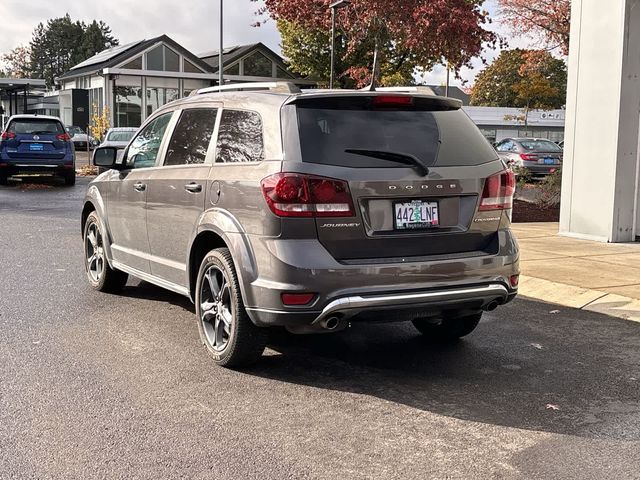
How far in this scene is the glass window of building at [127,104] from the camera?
1971 inches

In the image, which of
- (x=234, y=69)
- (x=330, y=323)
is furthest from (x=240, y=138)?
(x=234, y=69)

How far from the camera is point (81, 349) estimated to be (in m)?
5.58

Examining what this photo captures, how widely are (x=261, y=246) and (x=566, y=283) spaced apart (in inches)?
160

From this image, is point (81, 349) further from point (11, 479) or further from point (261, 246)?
point (11, 479)

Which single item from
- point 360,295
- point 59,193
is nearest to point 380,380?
point 360,295

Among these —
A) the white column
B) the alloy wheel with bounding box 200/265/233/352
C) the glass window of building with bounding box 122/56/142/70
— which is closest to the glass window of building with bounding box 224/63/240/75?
the glass window of building with bounding box 122/56/142/70

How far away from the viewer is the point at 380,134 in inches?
193

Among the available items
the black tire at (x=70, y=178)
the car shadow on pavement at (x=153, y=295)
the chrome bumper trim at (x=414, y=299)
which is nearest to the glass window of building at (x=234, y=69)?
the black tire at (x=70, y=178)

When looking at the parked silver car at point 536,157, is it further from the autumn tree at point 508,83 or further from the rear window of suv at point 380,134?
the autumn tree at point 508,83

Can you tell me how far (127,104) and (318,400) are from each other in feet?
159

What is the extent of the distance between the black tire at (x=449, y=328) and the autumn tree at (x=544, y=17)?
20.3 m

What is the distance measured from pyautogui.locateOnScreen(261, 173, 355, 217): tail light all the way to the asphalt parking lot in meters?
1.09

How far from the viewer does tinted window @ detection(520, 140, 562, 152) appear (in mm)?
25094

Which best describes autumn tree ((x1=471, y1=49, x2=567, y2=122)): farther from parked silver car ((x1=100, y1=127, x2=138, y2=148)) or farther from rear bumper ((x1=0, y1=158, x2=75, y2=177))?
rear bumper ((x1=0, y1=158, x2=75, y2=177))
